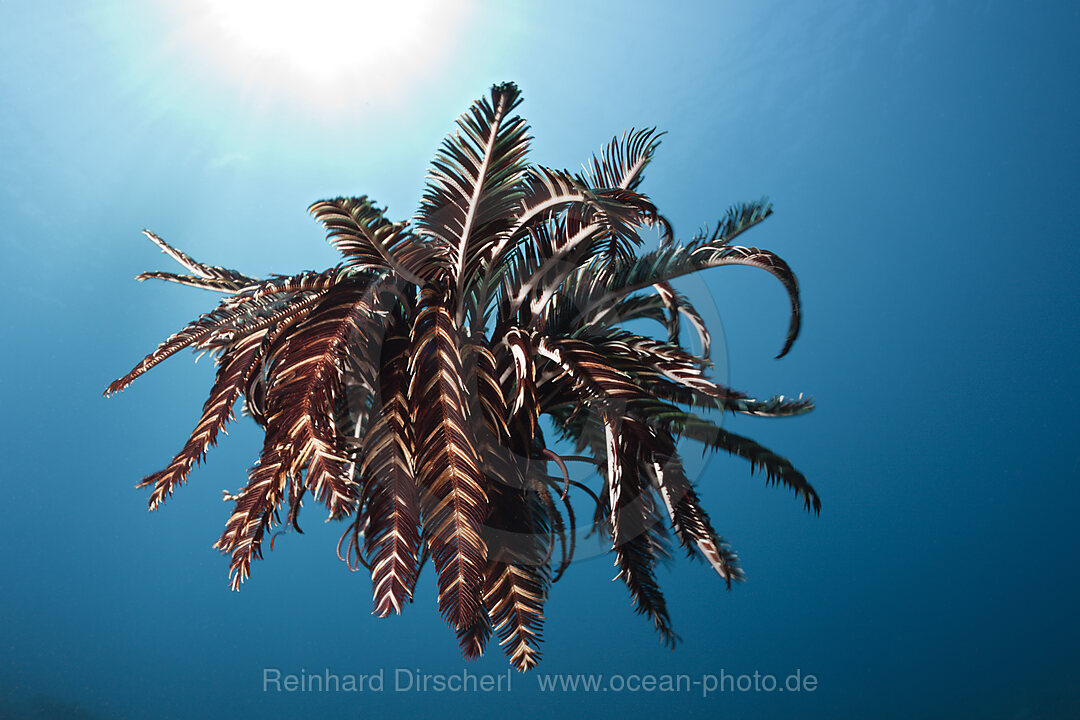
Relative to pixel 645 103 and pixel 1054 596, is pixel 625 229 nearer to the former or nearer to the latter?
pixel 645 103

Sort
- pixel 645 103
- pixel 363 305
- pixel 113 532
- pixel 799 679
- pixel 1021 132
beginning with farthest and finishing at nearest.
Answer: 1. pixel 113 532
2. pixel 799 679
3. pixel 1021 132
4. pixel 645 103
5. pixel 363 305

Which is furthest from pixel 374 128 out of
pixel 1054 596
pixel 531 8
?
pixel 1054 596

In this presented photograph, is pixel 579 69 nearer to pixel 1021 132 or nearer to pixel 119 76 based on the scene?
pixel 119 76

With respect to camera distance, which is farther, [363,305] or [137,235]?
[137,235]

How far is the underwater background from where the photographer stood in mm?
35562

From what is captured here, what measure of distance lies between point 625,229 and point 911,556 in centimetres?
8654

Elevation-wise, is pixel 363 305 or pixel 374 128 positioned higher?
pixel 374 128

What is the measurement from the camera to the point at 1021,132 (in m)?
47.0

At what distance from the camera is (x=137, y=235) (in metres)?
43.0

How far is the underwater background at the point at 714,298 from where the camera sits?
35562 mm

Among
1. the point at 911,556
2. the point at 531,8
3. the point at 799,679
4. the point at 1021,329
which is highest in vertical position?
the point at 531,8

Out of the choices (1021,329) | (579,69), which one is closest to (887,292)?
(1021,329)

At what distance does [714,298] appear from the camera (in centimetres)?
1936

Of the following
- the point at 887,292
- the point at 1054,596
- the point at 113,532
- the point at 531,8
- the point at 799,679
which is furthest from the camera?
the point at 113,532
